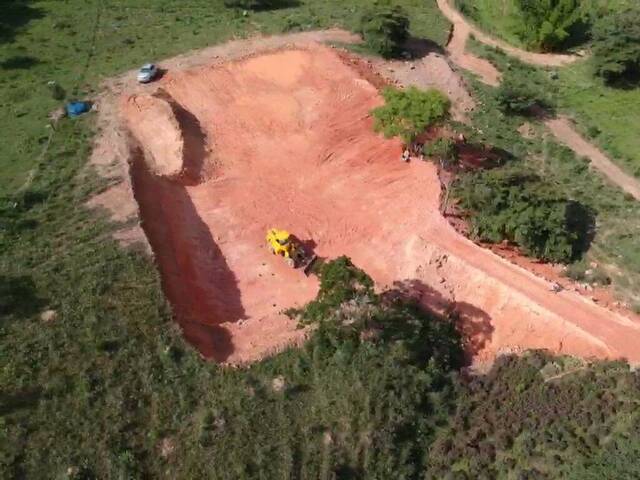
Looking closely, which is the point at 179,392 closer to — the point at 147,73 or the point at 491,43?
the point at 147,73

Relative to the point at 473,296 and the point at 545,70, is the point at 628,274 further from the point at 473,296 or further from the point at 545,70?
the point at 545,70

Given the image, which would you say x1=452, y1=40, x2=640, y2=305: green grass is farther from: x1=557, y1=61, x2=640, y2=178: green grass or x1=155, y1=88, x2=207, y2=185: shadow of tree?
x1=155, y1=88, x2=207, y2=185: shadow of tree

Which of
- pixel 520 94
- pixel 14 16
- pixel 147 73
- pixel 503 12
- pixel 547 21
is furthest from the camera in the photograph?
pixel 503 12

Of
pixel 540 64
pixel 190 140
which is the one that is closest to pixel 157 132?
pixel 190 140

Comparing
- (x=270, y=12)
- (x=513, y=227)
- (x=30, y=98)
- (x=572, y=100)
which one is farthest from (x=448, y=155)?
(x=30, y=98)

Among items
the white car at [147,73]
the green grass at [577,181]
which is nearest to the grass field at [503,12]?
the green grass at [577,181]

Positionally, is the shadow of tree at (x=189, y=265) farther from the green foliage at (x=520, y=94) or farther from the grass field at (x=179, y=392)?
the green foliage at (x=520, y=94)
